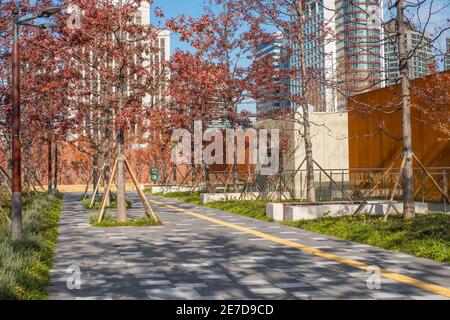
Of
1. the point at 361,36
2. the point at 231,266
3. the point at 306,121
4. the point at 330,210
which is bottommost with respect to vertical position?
the point at 231,266

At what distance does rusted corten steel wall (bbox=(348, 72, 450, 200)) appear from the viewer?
64.7 ft

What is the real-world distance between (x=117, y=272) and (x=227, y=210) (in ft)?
48.6

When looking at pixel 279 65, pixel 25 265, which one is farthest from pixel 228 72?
pixel 25 265

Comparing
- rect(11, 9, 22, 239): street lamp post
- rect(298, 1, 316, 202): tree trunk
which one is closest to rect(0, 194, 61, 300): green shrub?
rect(11, 9, 22, 239): street lamp post

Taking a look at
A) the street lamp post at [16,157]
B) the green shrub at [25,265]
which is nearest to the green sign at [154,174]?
the green shrub at [25,265]

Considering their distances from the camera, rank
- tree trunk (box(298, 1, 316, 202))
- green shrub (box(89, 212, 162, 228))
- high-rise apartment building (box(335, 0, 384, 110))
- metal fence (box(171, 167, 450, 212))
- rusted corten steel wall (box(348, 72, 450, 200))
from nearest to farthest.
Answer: high-rise apartment building (box(335, 0, 384, 110)) < green shrub (box(89, 212, 162, 228)) < metal fence (box(171, 167, 450, 212)) < rusted corten steel wall (box(348, 72, 450, 200)) < tree trunk (box(298, 1, 316, 202))

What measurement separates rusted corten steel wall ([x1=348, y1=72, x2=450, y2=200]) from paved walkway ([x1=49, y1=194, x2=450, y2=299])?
20.0 feet

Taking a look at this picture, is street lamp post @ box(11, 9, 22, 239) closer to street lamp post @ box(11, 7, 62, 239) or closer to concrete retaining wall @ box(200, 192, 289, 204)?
street lamp post @ box(11, 7, 62, 239)

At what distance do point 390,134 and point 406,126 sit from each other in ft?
14.1

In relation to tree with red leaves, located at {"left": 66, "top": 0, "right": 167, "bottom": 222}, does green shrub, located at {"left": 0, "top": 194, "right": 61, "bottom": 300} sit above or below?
below

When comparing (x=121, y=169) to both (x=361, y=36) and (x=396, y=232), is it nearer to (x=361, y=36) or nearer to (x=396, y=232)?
(x=361, y=36)

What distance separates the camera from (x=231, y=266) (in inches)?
408
